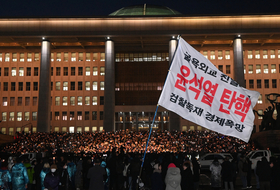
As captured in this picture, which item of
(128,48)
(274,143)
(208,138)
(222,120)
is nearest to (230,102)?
(222,120)

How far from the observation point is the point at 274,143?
3406 centimetres

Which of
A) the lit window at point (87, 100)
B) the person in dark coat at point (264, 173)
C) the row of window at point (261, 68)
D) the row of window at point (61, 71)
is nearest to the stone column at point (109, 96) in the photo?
Result: the row of window at point (61, 71)

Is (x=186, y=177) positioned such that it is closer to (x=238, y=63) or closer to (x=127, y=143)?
(x=127, y=143)

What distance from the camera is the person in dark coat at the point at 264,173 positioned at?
14.3 metres

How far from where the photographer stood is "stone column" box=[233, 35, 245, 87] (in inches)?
2082

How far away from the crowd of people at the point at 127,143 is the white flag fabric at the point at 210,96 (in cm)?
2768

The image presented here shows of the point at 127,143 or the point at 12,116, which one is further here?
the point at 12,116

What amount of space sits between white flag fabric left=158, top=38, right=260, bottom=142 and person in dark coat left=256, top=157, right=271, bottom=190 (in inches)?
217

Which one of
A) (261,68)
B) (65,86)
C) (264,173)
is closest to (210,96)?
(264,173)

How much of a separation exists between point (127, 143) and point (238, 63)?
2329cm

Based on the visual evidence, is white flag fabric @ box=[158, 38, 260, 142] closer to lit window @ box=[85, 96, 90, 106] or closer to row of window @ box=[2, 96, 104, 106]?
row of window @ box=[2, 96, 104, 106]

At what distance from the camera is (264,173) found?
46.8 feet

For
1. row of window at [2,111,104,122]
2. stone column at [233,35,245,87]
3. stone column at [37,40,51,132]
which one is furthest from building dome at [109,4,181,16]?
stone column at [37,40,51,132]

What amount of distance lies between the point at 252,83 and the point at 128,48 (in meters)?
23.3
